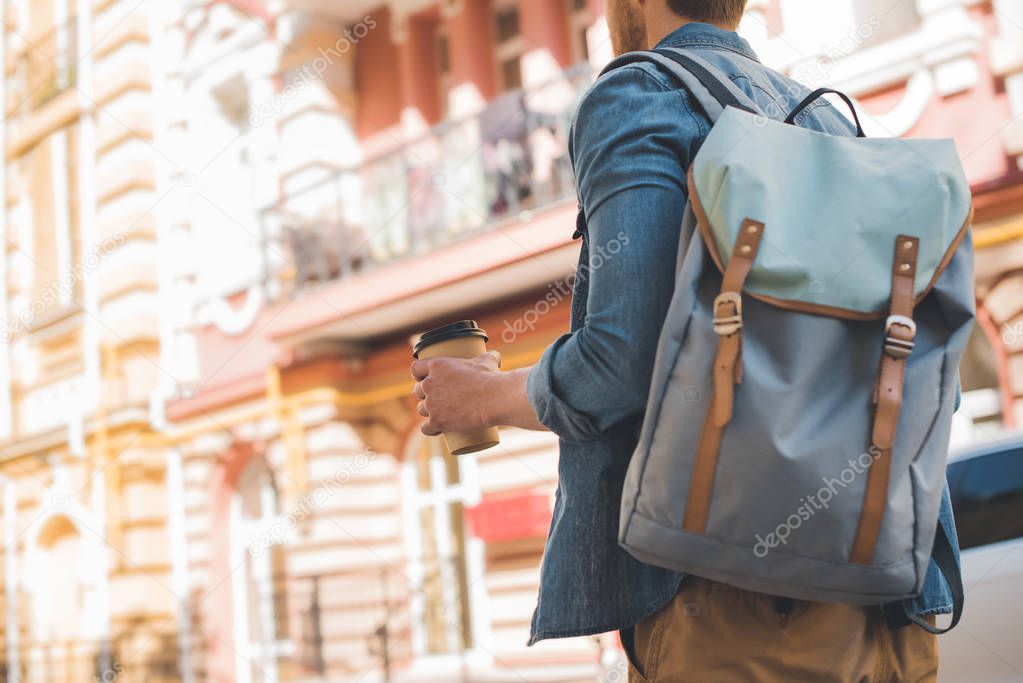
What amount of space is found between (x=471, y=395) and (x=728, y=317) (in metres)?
0.37

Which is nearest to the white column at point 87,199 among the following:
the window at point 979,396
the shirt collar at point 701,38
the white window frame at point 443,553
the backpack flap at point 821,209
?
the white window frame at point 443,553

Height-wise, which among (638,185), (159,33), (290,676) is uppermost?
(159,33)

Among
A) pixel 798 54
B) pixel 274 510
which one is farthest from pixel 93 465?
pixel 798 54

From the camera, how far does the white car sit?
3.92m

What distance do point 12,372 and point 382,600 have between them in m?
7.54

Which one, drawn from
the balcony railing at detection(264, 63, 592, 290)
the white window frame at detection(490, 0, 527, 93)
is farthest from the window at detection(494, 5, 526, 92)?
the balcony railing at detection(264, 63, 592, 290)

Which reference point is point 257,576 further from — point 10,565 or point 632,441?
point 632,441

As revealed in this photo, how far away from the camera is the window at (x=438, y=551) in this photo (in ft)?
34.3

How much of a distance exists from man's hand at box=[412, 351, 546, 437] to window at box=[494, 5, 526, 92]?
31.8 ft

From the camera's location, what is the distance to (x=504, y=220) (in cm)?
907

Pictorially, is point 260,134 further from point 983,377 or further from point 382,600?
point 983,377

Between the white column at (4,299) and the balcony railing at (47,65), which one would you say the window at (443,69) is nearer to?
the balcony railing at (47,65)

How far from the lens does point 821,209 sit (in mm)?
1146

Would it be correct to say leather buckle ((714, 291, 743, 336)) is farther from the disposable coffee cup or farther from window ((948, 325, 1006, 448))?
window ((948, 325, 1006, 448))
